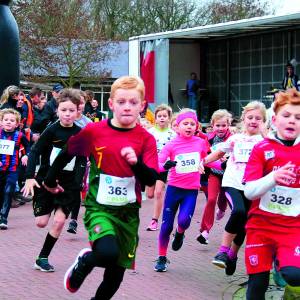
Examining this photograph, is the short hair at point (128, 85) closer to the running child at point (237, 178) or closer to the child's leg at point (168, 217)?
the running child at point (237, 178)

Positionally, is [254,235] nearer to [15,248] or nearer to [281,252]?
[281,252]

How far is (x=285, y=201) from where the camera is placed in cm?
512

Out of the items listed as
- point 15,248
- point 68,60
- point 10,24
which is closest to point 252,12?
point 68,60

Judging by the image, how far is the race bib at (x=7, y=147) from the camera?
11.1 metres

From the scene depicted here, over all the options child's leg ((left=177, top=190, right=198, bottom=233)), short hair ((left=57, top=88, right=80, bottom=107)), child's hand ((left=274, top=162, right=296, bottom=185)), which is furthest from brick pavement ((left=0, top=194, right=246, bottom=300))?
child's hand ((left=274, top=162, right=296, bottom=185))

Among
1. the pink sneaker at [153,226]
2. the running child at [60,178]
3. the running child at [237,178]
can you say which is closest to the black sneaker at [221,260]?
the running child at [237,178]

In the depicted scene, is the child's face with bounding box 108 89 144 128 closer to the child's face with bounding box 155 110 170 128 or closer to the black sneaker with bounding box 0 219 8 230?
the child's face with bounding box 155 110 170 128

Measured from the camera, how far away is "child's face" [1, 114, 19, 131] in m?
10.9

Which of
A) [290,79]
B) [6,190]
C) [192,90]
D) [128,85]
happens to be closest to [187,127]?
[128,85]

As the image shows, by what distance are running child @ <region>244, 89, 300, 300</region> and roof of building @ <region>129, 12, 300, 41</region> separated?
38.7 ft

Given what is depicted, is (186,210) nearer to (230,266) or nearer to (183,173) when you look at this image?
(183,173)

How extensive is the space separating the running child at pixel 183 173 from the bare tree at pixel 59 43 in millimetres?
32796

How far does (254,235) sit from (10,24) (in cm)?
1087

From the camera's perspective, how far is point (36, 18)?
42.5 metres
